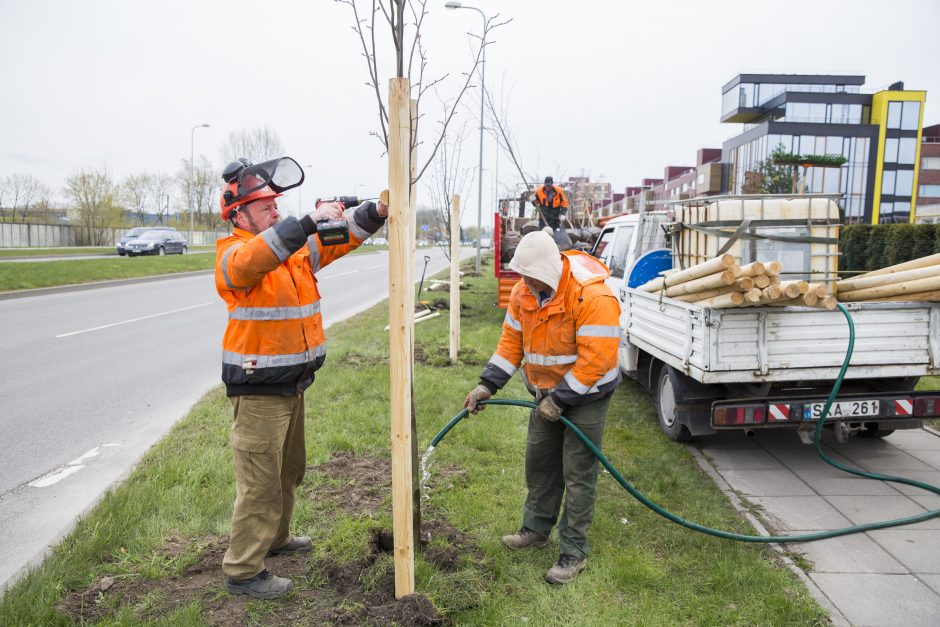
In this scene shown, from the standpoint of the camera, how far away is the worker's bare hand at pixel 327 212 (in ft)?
9.49

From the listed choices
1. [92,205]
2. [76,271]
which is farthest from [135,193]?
[76,271]

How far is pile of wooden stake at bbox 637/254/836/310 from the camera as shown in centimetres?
434

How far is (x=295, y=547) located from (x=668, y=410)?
3.67m

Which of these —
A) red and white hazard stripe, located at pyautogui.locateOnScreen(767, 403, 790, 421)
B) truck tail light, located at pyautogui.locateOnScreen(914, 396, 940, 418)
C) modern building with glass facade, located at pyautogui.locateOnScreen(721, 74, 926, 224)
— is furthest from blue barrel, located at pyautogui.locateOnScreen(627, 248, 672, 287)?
modern building with glass facade, located at pyautogui.locateOnScreen(721, 74, 926, 224)

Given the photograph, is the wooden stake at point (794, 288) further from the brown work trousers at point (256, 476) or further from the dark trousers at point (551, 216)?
the dark trousers at point (551, 216)

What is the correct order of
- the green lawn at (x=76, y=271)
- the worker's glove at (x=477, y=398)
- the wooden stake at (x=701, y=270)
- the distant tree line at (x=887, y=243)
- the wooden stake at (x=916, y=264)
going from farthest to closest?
the green lawn at (x=76, y=271)
the distant tree line at (x=887, y=243)
the wooden stake at (x=916, y=264)
the wooden stake at (x=701, y=270)
the worker's glove at (x=477, y=398)

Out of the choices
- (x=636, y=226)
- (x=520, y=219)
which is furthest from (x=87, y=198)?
(x=636, y=226)

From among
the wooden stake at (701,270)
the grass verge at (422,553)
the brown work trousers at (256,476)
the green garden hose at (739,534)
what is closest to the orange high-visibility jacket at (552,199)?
the wooden stake at (701,270)

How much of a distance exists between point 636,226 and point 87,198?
4694 cm

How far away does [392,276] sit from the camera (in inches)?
112

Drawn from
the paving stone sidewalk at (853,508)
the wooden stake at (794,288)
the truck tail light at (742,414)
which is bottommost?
the paving stone sidewalk at (853,508)

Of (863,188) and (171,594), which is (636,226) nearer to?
(171,594)

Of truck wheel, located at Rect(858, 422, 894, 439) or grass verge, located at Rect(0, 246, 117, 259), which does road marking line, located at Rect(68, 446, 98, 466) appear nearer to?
truck wheel, located at Rect(858, 422, 894, 439)

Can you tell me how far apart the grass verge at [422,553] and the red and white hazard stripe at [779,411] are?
0.71 m
